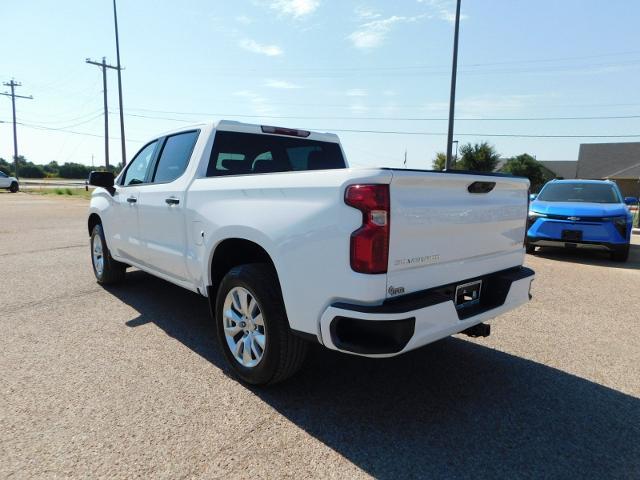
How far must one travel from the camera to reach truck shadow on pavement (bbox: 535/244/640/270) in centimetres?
818

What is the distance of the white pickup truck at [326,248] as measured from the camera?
234 cm

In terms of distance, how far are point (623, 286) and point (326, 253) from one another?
232 inches

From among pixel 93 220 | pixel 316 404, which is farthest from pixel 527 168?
pixel 316 404

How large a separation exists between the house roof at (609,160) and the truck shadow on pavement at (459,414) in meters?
53.2

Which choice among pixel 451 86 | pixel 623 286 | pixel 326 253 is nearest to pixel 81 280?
pixel 326 253

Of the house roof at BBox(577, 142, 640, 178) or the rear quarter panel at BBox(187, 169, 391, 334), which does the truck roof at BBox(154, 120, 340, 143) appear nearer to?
the rear quarter panel at BBox(187, 169, 391, 334)

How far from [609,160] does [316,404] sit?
199 ft

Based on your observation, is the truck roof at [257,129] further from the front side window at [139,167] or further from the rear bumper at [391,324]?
the rear bumper at [391,324]

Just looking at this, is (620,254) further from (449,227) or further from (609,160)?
(609,160)

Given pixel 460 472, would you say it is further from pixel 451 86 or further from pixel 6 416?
pixel 451 86

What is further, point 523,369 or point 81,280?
point 81,280

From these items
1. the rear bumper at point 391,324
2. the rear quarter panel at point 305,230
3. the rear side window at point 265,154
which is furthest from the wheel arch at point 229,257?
the rear bumper at point 391,324

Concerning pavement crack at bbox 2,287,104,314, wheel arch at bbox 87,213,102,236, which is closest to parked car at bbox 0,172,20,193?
wheel arch at bbox 87,213,102,236

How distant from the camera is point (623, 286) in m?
6.39
